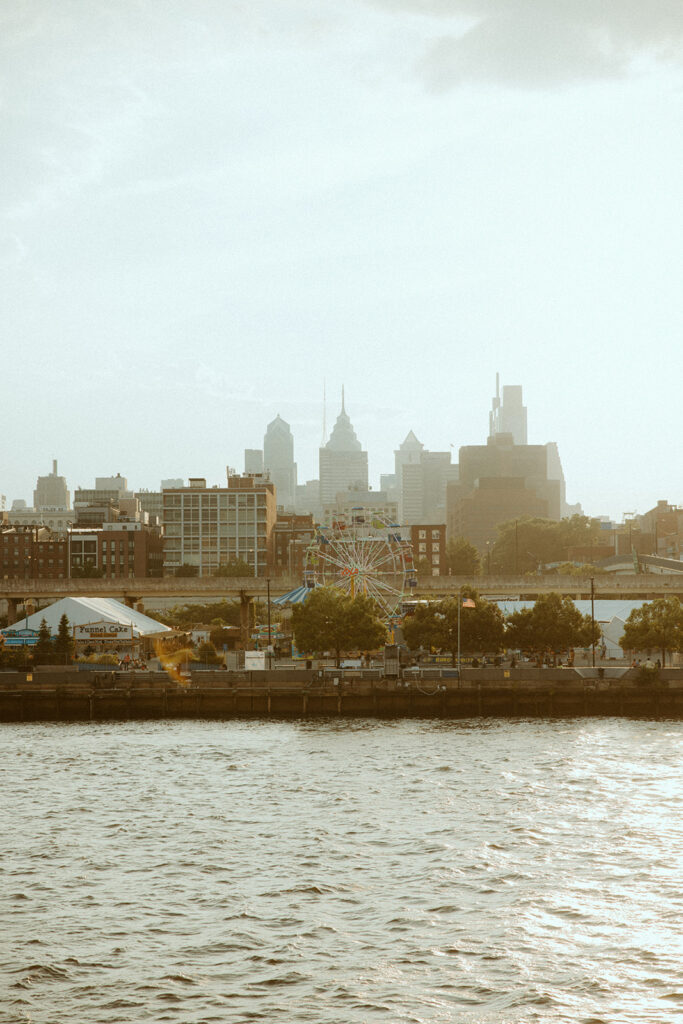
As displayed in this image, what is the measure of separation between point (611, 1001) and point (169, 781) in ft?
102

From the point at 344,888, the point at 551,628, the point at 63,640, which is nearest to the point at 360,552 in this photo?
the point at 551,628

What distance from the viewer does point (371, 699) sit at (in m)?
80.7

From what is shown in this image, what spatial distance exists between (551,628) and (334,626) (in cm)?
1757

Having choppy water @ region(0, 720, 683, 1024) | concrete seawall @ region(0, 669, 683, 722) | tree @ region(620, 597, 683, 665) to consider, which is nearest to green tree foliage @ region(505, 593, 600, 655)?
tree @ region(620, 597, 683, 665)

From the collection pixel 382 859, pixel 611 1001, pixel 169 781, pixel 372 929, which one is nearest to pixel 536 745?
pixel 169 781

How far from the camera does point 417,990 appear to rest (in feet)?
90.4

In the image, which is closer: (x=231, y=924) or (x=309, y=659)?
(x=231, y=924)

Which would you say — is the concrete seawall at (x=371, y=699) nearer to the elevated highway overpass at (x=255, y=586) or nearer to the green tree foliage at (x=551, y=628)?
the green tree foliage at (x=551, y=628)

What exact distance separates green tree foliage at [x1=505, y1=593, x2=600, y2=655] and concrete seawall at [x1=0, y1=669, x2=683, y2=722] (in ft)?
31.5

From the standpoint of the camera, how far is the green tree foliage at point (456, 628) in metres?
92.8

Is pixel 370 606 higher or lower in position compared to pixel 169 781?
higher

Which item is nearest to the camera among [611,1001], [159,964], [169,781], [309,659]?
[611,1001]

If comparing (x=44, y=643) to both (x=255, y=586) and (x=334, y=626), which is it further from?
(x=255, y=586)

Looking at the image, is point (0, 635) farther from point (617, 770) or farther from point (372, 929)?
point (372, 929)
